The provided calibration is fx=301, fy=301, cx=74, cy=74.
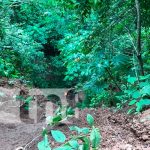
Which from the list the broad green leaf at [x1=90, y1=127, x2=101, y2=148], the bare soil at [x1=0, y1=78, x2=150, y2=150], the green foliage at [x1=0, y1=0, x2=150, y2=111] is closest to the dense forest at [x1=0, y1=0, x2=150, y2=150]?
the green foliage at [x1=0, y1=0, x2=150, y2=111]

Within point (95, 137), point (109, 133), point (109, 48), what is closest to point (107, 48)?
point (109, 48)

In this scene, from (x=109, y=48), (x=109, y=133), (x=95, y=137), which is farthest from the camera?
(x=109, y=48)

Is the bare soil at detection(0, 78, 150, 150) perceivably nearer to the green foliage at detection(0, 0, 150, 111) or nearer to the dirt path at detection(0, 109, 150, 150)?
the dirt path at detection(0, 109, 150, 150)

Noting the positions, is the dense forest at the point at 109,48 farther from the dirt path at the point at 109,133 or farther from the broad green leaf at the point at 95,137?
the broad green leaf at the point at 95,137

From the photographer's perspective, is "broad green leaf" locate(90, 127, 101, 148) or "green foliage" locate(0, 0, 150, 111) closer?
"broad green leaf" locate(90, 127, 101, 148)

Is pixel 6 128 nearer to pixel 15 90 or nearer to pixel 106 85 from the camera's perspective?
pixel 106 85

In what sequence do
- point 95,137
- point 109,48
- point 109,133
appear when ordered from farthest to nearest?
point 109,48
point 109,133
point 95,137

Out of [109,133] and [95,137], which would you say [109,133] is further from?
[95,137]

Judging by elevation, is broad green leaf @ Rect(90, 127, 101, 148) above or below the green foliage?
below

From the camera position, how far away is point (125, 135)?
2088 mm

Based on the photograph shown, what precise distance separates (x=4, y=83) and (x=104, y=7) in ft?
12.4

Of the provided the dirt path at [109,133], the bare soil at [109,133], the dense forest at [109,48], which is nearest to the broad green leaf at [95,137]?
the dense forest at [109,48]


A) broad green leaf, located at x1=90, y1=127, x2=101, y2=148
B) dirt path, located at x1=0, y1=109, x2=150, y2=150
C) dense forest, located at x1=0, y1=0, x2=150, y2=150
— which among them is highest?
dense forest, located at x1=0, y1=0, x2=150, y2=150

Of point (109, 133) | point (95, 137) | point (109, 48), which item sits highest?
point (109, 48)
